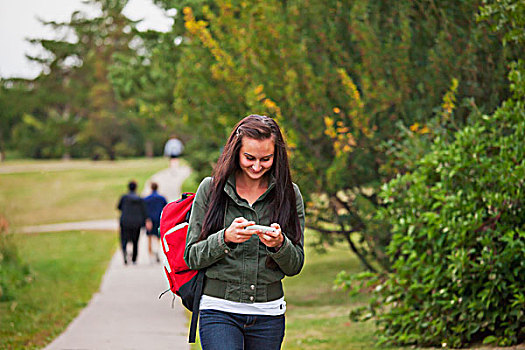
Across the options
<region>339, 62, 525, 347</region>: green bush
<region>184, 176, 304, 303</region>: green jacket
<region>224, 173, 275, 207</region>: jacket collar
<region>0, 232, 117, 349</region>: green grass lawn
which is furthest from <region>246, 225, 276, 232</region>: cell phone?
<region>0, 232, 117, 349</region>: green grass lawn

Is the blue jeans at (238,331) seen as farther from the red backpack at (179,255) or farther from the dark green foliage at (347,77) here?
the dark green foliage at (347,77)

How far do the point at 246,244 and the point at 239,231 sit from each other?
206 mm

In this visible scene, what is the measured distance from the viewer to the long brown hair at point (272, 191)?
3.44 m

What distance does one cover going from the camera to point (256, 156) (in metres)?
3.44

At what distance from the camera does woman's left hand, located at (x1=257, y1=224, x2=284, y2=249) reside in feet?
10.5

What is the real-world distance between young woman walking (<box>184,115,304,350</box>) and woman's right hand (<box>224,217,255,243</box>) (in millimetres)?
60

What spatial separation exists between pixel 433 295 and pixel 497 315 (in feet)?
1.87

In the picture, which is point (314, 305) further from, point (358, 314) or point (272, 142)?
point (272, 142)

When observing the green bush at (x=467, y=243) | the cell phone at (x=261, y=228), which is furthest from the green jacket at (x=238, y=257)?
the green bush at (x=467, y=243)

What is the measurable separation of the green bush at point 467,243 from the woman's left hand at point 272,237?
346 centimetres

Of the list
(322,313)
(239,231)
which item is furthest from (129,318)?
(239,231)

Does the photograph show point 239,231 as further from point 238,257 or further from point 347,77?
point 347,77

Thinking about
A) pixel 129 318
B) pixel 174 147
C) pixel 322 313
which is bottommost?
pixel 322 313

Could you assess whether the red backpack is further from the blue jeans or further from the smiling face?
the smiling face
